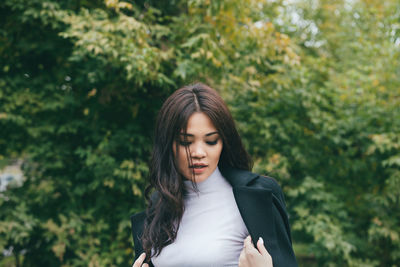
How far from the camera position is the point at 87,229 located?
3.65 m

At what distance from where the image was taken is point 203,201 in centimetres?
179

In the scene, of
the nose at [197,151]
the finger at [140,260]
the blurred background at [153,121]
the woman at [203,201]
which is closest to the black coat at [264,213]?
the woman at [203,201]

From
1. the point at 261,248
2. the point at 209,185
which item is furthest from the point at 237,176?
the point at 261,248

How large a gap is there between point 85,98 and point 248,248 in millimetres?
2927

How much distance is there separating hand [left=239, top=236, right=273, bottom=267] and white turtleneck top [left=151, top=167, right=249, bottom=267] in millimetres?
104

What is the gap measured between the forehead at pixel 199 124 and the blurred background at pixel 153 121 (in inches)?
66.5

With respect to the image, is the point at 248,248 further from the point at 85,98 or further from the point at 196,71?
the point at 85,98

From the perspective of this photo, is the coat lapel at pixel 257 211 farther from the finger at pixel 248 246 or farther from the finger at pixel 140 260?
the finger at pixel 140 260

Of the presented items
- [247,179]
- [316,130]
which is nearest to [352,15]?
[316,130]

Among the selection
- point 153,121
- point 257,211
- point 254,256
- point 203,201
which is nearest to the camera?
point 254,256

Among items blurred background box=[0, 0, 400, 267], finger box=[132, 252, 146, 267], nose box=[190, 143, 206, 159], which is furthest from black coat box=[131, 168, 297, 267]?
blurred background box=[0, 0, 400, 267]

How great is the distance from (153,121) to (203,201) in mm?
2241

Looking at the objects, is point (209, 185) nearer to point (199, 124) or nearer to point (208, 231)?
point (208, 231)

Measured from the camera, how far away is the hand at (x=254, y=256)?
58.8 inches
